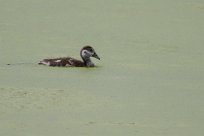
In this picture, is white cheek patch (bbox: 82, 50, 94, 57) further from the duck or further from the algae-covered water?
the algae-covered water

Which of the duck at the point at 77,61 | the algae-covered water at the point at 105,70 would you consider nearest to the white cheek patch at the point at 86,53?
the duck at the point at 77,61

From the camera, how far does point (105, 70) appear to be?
8.11 metres

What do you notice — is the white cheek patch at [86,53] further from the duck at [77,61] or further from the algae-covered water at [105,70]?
the algae-covered water at [105,70]

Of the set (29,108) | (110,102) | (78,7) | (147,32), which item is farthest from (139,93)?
(78,7)

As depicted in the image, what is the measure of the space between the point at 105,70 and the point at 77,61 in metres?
0.38

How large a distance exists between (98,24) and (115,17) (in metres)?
0.60

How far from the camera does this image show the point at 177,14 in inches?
451

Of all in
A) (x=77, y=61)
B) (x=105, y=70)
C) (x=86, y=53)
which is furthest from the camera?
(x=86, y=53)

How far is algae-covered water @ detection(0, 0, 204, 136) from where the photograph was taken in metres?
6.09

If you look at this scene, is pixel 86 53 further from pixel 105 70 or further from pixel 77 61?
pixel 105 70

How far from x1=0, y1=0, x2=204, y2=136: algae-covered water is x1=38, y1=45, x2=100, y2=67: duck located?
61mm

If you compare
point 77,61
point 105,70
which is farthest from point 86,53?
point 105,70

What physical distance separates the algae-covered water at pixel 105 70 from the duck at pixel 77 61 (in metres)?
0.06

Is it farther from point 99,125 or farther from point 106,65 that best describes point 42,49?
point 99,125
